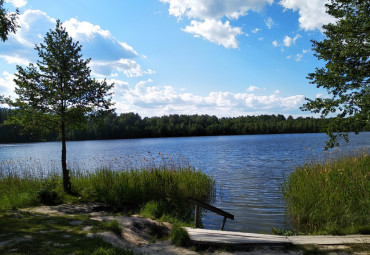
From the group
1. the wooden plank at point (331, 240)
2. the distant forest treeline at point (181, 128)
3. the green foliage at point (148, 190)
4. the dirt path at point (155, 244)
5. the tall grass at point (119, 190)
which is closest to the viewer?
the dirt path at point (155, 244)

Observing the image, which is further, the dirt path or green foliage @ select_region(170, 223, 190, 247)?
green foliage @ select_region(170, 223, 190, 247)

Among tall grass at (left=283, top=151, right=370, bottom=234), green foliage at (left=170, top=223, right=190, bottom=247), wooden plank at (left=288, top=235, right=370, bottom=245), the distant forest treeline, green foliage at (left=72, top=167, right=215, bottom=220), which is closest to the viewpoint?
wooden plank at (left=288, top=235, right=370, bottom=245)

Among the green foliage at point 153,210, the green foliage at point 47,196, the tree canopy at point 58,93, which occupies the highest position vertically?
the tree canopy at point 58,93

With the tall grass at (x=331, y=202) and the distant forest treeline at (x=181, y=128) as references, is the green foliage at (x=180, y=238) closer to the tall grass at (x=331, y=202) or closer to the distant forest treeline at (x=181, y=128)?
the tall grass at (x=331, y=202)

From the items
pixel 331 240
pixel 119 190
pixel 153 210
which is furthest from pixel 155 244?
pixel 119 190

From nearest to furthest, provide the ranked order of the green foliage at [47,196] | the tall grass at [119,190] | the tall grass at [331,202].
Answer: the tall grass at [331,202]
the green foliage at [47,196]
the tall grass at [119,190]

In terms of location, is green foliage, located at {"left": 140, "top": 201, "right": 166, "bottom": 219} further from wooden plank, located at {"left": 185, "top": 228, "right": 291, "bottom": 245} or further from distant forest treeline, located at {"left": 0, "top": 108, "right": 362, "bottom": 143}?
distant forest treeline, located at {"left": 0, "top": 108, "right": 362, "bottom": 143}

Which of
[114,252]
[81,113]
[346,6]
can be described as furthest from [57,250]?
[346,6]

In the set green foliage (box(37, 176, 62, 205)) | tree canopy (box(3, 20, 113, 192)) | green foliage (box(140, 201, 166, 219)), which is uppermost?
tree canopy (box(3, 20, 113, 192))

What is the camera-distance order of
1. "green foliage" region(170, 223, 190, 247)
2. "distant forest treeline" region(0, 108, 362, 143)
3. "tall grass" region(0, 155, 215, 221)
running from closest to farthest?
"green foliage" region(170, 223, 190, 247), "tall grass" region(0, 155, 215, 221), "distant forest treeline" region(0, 108, 362, 143)

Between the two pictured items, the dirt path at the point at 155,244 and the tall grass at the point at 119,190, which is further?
the tall grass at the point at 119,190

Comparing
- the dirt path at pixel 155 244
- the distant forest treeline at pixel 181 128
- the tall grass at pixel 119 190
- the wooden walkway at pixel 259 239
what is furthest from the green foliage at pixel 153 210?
the distant forest treeline at pixel 181 128

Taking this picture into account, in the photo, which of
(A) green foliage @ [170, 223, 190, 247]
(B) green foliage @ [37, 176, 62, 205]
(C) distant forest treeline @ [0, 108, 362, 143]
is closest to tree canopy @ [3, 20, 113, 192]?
(B) green foliage @ [37, 176, 62, 205]

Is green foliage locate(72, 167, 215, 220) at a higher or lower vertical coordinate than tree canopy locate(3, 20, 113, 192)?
lower
